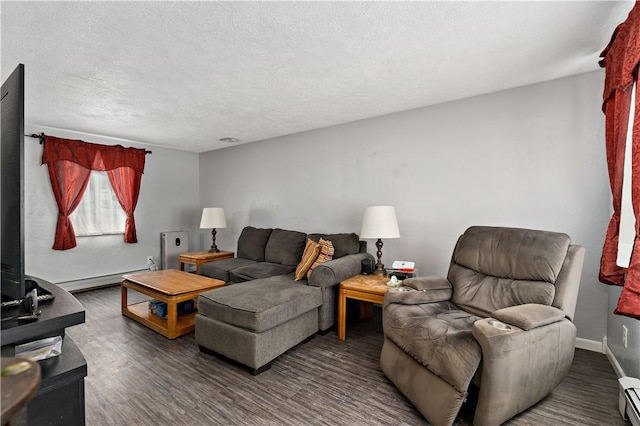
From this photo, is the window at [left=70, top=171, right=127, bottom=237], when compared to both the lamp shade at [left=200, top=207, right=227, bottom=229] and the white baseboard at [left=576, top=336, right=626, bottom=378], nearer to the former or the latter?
the lamp shade at [left=200, top=207, right=227, bottom=229]

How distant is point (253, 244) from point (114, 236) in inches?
92.4

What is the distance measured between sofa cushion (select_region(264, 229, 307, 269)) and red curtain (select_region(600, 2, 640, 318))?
9.29 ft

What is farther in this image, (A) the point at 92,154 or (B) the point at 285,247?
(A) the point at 92,154

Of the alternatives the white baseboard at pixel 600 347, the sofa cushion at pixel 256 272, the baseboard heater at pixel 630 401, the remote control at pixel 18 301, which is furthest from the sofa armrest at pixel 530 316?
the sofa cushion at pixel 256 272

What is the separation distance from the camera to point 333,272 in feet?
9.36

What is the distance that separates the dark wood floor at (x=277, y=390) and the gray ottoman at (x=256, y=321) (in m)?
0.12

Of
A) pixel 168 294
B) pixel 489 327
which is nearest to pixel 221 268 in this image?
pixel 168 294

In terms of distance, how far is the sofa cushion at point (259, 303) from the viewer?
2260mm

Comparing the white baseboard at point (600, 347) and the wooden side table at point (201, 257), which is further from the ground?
the wooden side table at point (201, 257)

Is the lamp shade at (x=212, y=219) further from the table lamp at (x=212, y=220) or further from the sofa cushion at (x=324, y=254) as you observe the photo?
the sofa cushion at (x=324, y=254)

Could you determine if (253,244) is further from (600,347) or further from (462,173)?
(600,347)

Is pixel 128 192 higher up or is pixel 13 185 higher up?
pixel 128 192

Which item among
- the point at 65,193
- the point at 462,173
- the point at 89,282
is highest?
the point at 462,173

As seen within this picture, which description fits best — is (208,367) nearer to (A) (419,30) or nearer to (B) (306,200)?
(B) (306,200)
